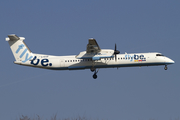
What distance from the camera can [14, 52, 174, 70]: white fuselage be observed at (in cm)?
4306

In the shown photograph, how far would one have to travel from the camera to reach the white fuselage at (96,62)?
43.1 m

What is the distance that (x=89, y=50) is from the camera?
41.7 m

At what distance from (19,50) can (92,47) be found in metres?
9.46

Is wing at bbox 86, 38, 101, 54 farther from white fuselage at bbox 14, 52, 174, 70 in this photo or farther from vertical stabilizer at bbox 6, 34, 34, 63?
vertical stabilizer at bbox 6, 34, 34, 63

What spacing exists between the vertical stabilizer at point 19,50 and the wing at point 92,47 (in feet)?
24.6

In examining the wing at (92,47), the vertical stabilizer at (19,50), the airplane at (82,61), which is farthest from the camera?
the vertical stabilizer at (19,50)

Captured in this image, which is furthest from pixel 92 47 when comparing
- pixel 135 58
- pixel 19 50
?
pixel 19 50

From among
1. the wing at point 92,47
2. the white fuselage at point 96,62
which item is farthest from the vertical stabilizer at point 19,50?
the wing at point 92,47

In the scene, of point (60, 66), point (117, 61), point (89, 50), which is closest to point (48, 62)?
point (60, 66)

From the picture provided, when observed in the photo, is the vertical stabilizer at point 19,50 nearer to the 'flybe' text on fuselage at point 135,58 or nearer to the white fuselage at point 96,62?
the white fuselage at point 96,62

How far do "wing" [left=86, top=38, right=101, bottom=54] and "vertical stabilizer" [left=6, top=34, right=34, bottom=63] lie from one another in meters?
7.49

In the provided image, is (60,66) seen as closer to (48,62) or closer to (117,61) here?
(48,62)

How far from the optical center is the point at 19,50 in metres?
43.9

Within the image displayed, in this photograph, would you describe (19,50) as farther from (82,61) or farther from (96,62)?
(96,62)
